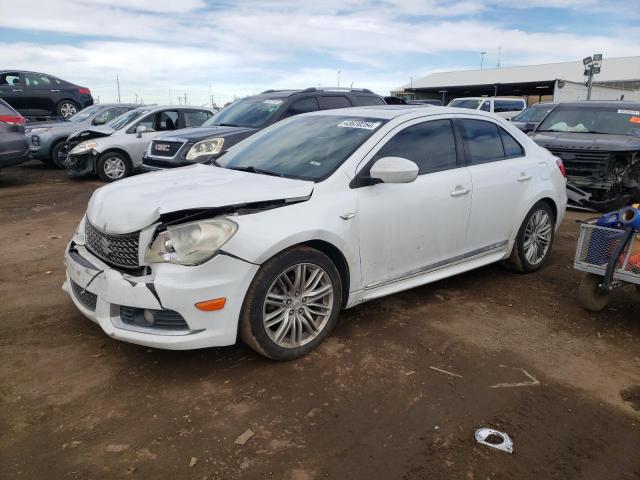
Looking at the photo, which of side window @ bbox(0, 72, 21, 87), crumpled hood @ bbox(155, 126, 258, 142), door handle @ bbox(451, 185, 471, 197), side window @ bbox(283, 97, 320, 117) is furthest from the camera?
side window @ bbox(0, 72, 21, 87)

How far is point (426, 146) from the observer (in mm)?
4227

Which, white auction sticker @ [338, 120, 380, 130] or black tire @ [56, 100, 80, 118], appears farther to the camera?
black tire @ [56, 100, 80, 118]

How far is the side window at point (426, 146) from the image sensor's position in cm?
400

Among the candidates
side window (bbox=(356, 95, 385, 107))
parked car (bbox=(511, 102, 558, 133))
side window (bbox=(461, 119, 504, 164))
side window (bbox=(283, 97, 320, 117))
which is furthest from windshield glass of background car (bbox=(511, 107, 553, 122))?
side window (bbox=(461, 119, 504, 164))

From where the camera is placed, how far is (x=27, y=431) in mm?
2705

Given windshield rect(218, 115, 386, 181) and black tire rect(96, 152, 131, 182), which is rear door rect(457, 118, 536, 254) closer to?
windshield rect(218, 115, 386, 181)

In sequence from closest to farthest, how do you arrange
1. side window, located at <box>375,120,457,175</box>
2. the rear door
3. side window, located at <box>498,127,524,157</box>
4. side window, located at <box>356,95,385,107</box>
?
side window, located at <box>375,120,457,175</box>, the rear door, side window, located at <box>498,127,524,157</box>, side window, located at <box>356,95,385,107</box>

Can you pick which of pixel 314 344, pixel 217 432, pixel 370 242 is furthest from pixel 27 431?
pixel 370 242

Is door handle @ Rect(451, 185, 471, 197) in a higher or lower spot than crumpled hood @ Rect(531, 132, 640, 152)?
lower

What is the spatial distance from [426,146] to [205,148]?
4.80 m

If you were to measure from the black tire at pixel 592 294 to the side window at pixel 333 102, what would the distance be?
5.80 m

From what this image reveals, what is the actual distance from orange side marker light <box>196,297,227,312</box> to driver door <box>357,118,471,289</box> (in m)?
1.11

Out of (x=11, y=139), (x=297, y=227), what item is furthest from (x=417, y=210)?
(x=11, y=139)

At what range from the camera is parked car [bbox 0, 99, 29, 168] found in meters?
9.88
